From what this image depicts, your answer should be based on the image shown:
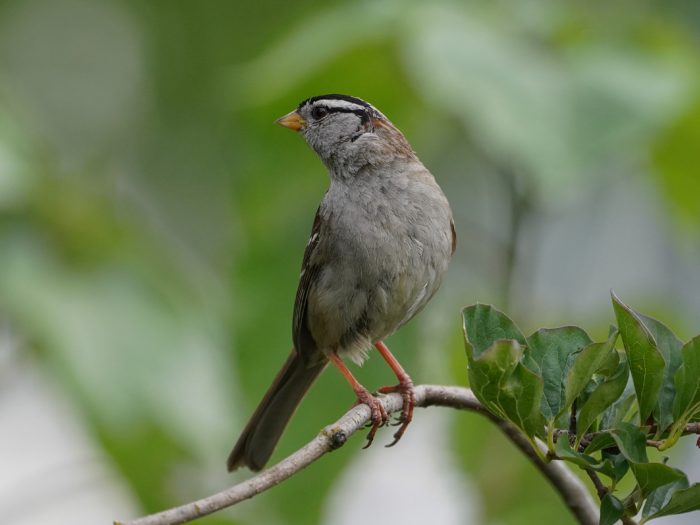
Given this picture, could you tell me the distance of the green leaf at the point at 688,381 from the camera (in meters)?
2.16

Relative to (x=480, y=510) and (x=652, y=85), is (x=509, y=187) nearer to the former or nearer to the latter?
(x=652, y=85)

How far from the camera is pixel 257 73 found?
13.7ft

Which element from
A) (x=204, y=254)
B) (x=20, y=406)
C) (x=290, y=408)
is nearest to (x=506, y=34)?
(x=290, y=408)

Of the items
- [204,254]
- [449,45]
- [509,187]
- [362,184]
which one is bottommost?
[204,254]

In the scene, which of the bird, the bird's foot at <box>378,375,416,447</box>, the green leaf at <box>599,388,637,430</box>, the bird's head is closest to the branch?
the green leaf at <box>599,388,637,430</box>

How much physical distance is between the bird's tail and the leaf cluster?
1.86 metres

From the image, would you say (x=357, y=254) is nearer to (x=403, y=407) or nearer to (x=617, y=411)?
(x=403, y=407)

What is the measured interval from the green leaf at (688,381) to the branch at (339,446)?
14.0 inches

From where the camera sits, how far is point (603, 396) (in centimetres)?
214

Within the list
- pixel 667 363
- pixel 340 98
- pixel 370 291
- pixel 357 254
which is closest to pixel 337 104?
pixel 340 98

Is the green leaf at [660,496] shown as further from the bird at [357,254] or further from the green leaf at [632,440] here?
the bird at [357,254]

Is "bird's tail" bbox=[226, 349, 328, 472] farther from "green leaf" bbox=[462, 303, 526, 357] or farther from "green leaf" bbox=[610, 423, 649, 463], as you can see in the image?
"green leaf" bbox=[610, 423, 649, 463]

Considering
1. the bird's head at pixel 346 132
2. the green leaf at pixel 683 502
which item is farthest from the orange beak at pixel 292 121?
the green leaf at pixel 683 502

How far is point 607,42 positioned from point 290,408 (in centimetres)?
174
